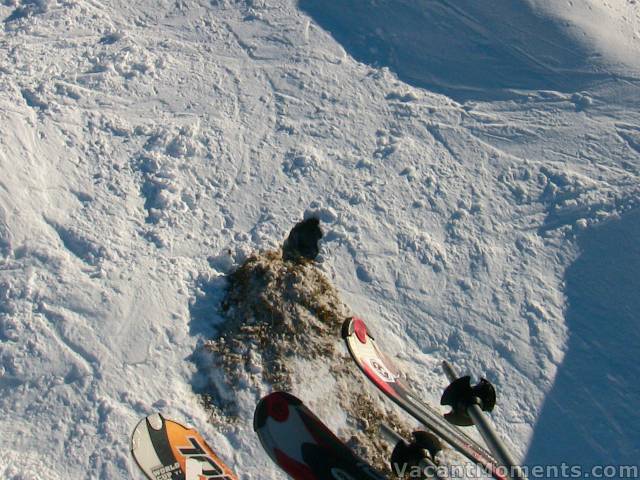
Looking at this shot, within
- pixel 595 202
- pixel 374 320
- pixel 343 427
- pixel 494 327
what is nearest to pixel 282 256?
pixel 374 320

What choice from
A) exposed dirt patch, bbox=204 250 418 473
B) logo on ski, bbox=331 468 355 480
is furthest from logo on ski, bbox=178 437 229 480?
logo on ski, bbox=331 468 355 480

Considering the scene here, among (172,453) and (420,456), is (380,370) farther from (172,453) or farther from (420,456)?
(172,453)

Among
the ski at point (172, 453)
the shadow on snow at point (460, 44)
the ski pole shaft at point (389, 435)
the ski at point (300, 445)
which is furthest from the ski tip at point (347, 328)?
the shadow on snow at point (460, 44)

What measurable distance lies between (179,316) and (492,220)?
360 centimetres

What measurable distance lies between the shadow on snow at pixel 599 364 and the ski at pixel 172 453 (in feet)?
9.76

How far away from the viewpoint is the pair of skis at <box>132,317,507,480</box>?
5258 millimetres

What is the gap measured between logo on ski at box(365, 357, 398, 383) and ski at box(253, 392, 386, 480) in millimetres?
709

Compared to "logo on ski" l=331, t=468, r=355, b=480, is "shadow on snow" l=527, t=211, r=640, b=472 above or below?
above

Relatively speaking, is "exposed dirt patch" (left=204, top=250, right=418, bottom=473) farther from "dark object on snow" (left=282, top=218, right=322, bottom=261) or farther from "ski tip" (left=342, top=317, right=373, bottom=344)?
"ski tip" (left=342, top=317, right=373, bottom=344)

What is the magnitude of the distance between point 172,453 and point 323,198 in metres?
3.08

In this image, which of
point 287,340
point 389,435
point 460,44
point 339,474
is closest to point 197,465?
point 339,474

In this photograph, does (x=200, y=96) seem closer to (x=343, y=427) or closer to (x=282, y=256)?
(x=282, y=256)

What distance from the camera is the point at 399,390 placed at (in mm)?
5492

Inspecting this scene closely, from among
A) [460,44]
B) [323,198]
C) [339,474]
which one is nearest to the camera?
[339,474]
